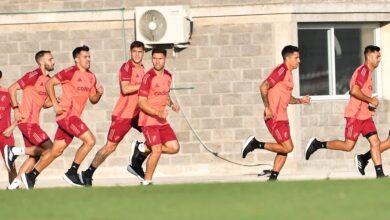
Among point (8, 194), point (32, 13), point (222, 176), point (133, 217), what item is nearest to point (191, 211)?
point (133, 217)

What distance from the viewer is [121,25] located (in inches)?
943

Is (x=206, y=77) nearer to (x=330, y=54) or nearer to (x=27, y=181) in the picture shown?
(x=330, y=54)

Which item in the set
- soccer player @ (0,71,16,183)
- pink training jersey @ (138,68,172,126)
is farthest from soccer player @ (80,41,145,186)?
soccer player @ (0,71,16,183)

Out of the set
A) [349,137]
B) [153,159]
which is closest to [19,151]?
[153,159]

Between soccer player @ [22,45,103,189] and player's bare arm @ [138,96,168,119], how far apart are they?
0.67 meters

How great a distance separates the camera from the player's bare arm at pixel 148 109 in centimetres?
1823

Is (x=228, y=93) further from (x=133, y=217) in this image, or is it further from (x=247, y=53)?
(x=133, y=217)

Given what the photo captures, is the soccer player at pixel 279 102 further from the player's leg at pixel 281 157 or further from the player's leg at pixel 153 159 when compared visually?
the player's leg at pixel 153 159

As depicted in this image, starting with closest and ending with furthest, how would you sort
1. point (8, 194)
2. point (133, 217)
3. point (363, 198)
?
1. point (133, 217)
2. point (363, 198)
3. point (8, 194)

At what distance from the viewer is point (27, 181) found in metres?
18.4

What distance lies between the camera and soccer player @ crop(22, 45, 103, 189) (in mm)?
18391

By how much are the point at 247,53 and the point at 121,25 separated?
2.19 m

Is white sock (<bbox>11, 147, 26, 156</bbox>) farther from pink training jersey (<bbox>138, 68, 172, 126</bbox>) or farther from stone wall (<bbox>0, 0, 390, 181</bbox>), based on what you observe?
stone wall (<bbox>0, 0, 390, 181</bbox>)

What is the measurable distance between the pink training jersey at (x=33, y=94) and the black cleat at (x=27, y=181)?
896mm
